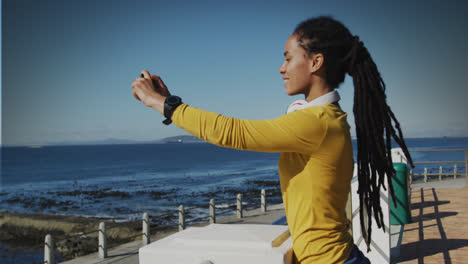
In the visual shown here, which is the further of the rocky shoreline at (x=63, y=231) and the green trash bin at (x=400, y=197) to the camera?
the rocky shoreline at (x=63, y=231)

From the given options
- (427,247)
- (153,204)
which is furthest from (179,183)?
(427,247)

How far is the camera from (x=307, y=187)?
112 cm

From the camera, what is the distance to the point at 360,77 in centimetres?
128

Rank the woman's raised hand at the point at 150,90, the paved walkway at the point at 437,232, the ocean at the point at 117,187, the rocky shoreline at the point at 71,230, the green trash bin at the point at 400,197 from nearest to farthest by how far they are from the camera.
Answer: the woman's raised hand at the point at 150,90, the paved walkway at the point at 437,232, the green trash bin at the point at 400,197, the rocky shoreline at the point at 71,230, the ocean at the point at 117,187

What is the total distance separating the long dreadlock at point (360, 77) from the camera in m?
1.26

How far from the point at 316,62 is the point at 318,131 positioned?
266mm

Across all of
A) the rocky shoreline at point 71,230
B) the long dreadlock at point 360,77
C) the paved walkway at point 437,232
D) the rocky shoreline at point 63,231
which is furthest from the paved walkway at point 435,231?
the rocky shoreline at point 63,231

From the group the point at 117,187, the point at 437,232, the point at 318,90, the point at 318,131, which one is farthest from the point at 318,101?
the point at 117,187

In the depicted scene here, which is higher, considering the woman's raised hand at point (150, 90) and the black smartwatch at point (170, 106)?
the woman's raised hand at point (150, 90)

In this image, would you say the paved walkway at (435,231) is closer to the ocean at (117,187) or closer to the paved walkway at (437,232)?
the paved walkway at (437,232)

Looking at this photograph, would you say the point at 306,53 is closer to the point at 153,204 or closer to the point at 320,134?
the point at 320,134

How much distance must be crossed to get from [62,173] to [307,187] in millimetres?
93960

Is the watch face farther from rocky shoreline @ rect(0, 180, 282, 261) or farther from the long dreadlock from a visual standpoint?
rocky shoreline @ rect(0, 180, 282, 261)

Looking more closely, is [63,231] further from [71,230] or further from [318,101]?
[318,101]
